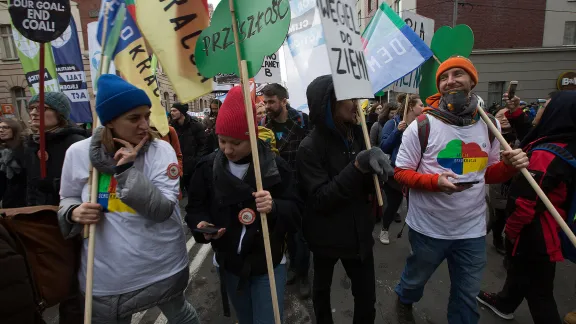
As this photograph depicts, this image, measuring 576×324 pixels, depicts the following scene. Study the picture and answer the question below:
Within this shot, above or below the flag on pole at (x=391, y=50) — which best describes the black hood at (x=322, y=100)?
below

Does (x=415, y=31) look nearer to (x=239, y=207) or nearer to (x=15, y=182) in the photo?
(x=239, y=207)

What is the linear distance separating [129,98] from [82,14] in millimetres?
22650

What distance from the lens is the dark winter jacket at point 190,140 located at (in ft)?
18.6

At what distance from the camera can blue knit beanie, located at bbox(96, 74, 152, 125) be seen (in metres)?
1.62

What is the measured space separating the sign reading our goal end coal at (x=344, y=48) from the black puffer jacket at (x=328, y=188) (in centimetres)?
20

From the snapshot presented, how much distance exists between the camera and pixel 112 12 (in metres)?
1.89

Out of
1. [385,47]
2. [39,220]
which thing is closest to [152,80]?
[39,220]

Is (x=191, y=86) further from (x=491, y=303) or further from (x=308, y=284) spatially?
(x=491, y=303)

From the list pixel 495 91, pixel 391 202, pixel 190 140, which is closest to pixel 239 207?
pixel 391 202

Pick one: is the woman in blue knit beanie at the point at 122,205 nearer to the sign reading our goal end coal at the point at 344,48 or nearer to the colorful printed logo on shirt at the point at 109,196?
the colorful printed logo on shirt at the point at 109,196

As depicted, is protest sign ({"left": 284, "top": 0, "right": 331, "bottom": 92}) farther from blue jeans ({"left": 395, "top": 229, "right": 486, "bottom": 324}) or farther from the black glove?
blue jeans ({"left": 395, "top": 229, "right": 486, "bottom": 324})

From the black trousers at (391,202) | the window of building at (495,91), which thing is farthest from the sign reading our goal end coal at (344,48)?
the window of building at (495,91)

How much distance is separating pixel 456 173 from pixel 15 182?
4.32 meters

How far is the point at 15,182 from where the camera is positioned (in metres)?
3.37
